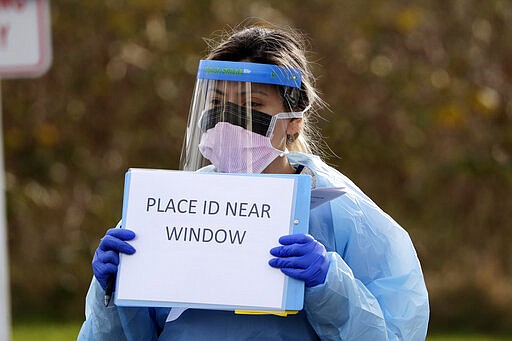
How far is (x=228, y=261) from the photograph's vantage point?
3.30 metres

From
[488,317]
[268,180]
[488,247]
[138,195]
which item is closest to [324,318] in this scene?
[268,180]

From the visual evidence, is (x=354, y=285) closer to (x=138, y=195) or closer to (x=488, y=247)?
(x=138, y=195)

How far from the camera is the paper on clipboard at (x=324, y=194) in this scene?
3.38 m

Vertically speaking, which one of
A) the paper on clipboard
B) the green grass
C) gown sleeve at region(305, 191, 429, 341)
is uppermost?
the paper on clipboard

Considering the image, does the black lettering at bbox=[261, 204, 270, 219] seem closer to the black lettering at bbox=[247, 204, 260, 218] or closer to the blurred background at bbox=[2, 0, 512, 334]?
the black lettering at bbox=[247, 204, 260, 218]

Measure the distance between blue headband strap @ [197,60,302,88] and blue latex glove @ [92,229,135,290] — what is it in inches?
20.8

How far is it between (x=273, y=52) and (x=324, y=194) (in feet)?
1.52

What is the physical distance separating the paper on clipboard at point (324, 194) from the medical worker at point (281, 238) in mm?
62

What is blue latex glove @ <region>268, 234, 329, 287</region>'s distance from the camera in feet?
10.3

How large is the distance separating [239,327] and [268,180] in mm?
409

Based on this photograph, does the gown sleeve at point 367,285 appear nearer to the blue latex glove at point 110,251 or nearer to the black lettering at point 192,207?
the black lettering at point 192,207

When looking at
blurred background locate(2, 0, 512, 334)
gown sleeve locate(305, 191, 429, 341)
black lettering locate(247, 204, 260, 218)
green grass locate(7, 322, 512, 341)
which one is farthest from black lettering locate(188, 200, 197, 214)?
blurred background locate(2, 0, 512, 334)

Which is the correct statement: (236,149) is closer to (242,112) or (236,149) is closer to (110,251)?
(242,112)

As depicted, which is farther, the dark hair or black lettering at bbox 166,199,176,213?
the dark hair
